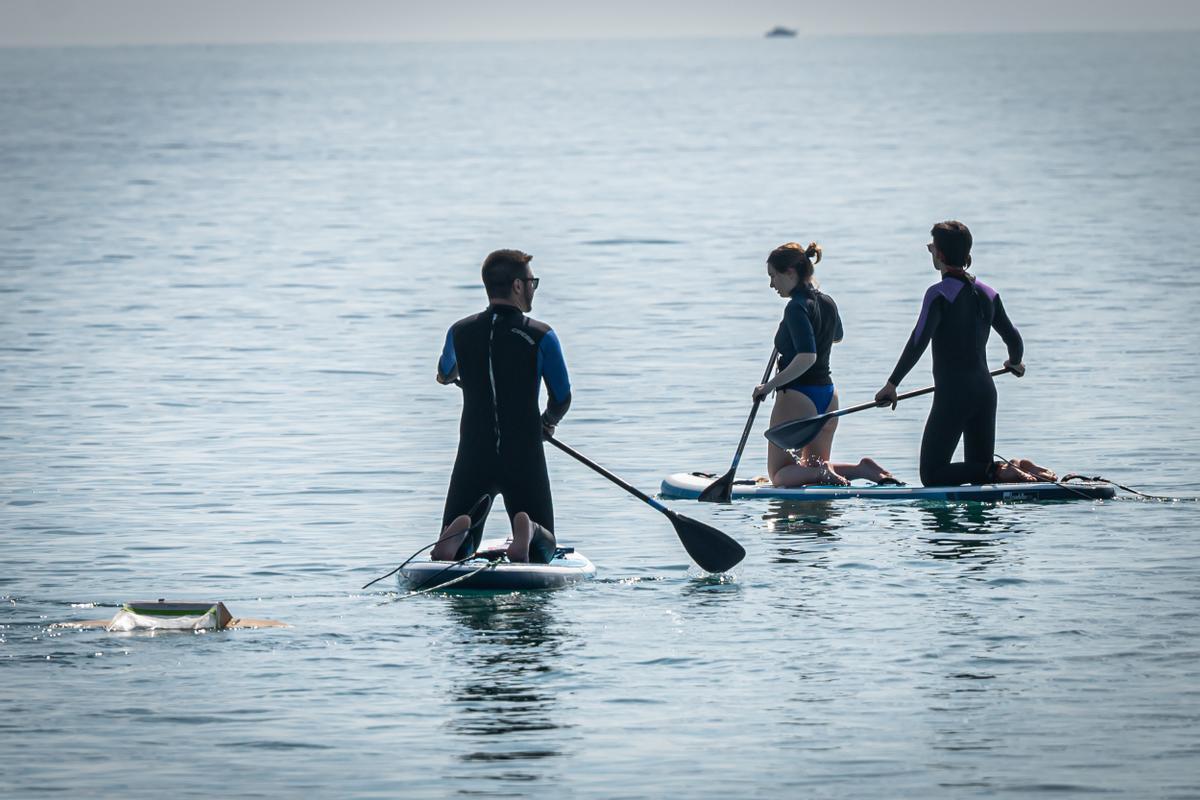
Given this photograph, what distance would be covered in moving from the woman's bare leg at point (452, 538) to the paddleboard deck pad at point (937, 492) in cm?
341

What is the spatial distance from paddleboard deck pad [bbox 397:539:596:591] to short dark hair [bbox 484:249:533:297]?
1446mm

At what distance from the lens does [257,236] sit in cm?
4844

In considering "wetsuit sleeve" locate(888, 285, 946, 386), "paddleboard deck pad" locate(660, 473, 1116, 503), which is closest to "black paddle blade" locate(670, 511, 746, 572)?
"wetsuit sleeve" locate(888, 285, 946, 386)

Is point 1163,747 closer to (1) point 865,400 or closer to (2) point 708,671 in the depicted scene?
(2) point 708,671

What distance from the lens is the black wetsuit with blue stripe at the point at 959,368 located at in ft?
46.6

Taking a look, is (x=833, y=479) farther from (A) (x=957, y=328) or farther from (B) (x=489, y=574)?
(B) (x=489, y=574)

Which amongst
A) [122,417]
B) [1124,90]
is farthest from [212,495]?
[1124,90]

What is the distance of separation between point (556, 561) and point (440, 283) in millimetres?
23132

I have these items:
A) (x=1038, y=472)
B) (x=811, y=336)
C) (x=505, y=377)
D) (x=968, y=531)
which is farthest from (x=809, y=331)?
(x=505, y=377)

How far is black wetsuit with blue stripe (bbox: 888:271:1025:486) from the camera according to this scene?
14195 millimetres

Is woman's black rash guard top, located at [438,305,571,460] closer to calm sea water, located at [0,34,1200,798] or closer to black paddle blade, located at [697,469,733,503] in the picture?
calm sea water, located at [0,34,1200,798]

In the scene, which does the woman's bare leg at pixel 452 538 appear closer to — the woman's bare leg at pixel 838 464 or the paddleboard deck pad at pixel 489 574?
the paddleboard deck pad at pixel 489 574

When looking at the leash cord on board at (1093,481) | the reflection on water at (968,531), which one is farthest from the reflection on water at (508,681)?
the leash cord on board at (1093,481)

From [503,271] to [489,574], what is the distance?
5.23 ft
